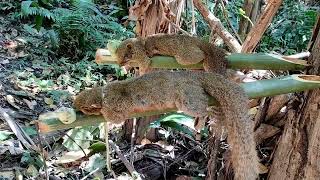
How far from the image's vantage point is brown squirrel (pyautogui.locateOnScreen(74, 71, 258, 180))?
1.34 metres

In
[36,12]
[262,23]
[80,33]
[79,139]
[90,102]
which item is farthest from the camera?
[36,12]

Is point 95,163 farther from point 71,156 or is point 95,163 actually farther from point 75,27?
point 75,27

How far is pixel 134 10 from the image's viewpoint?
2.35 metres

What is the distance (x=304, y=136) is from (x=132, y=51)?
2.89ft

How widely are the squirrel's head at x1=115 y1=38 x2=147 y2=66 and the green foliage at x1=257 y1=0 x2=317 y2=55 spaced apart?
2671 mm

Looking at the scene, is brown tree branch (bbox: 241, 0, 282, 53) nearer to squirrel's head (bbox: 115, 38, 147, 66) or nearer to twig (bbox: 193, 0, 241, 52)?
twig (bbox: 193, 0, 241, 52)

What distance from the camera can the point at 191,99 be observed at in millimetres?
1363

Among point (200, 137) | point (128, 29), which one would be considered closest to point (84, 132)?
point (200, 137)

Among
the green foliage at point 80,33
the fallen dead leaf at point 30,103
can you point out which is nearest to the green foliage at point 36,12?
the green foliage at point 80,33

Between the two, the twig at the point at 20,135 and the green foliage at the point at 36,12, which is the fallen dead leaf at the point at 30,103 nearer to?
the twig at the point at 20,135

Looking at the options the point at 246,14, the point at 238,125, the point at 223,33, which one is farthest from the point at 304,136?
the point at 246,14

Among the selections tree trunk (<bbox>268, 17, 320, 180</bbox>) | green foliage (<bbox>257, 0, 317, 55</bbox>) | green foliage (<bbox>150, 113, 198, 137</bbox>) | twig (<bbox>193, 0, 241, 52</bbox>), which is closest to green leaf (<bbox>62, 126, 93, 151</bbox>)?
green foliage (<bbox>150, 113, 198, 137</bbox>)

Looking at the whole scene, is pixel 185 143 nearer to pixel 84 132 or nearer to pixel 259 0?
pixel 84 132

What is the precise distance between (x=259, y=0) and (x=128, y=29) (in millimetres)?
1989
